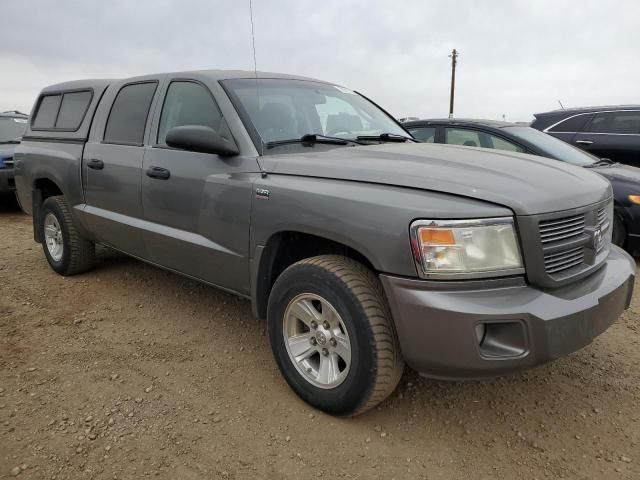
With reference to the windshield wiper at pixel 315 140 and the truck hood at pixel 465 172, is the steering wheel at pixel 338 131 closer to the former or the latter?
the windshield wiper at pixel 315 140

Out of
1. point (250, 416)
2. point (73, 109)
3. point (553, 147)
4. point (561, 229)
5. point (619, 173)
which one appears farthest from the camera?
point (553, 147)

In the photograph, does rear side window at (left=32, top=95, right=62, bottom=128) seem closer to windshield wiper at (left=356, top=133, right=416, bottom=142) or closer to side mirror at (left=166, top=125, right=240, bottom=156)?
side mirror at (left=166, top=125, right=240, bottom=156)

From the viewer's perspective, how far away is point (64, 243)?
4566 millimetres

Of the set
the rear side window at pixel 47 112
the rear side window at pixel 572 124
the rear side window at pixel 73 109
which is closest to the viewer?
the rear side window at pixel 73 109

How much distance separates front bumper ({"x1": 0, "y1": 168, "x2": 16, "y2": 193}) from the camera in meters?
7.99

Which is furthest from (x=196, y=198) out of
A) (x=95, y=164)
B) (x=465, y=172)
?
(x=465, y=172)

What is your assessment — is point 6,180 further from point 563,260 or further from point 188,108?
point 563,260

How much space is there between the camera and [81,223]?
434 cm

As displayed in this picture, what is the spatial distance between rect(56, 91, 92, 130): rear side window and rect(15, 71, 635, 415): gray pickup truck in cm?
62

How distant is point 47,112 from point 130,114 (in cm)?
167

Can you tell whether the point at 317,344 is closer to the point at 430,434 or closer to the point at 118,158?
the point at 430,434

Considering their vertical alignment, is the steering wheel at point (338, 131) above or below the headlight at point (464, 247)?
above

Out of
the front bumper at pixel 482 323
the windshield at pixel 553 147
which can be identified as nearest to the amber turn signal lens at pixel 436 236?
the front bumper at pixel 482 323

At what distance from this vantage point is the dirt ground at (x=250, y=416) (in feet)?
→ 7.38
